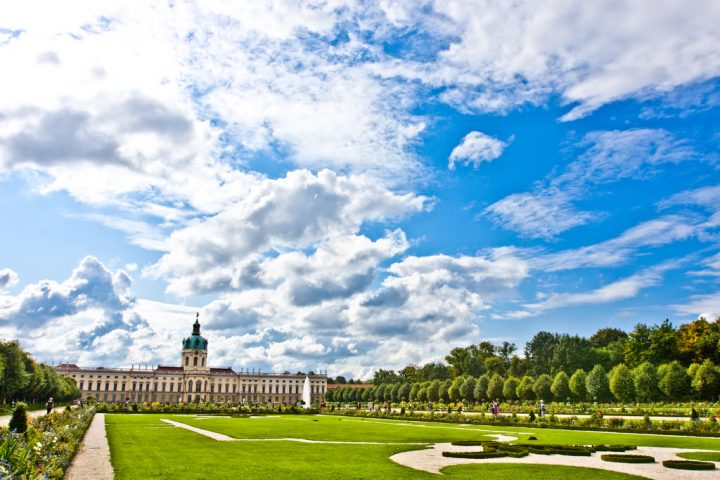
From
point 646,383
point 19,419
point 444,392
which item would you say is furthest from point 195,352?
point 19,419

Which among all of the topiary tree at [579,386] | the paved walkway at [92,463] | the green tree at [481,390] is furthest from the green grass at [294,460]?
the green tree at [481,390]

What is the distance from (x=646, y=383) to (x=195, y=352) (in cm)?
11539

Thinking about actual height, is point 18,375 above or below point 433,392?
above

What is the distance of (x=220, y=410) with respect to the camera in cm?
6131

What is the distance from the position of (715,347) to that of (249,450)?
183ft

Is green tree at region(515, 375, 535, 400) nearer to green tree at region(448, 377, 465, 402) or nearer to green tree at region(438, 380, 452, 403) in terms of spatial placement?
green tree at region(448, 377, 465, 402)

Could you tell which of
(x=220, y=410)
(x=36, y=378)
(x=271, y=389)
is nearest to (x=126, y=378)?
(x=271, y=389)

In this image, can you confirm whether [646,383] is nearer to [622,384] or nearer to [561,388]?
[622,384]

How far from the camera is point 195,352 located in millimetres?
148250

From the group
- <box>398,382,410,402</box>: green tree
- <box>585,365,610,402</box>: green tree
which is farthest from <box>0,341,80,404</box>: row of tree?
<box>585,365,610,402</box>: green tree

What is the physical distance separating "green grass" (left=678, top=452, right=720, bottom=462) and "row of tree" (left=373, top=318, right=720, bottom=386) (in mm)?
45409

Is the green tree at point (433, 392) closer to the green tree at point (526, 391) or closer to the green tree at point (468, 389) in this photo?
the green tree at point (468, 389)

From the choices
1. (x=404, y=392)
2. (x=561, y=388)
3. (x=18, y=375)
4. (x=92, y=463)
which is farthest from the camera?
(x=404, y=392)

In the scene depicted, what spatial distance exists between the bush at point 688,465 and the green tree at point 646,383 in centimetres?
4475
